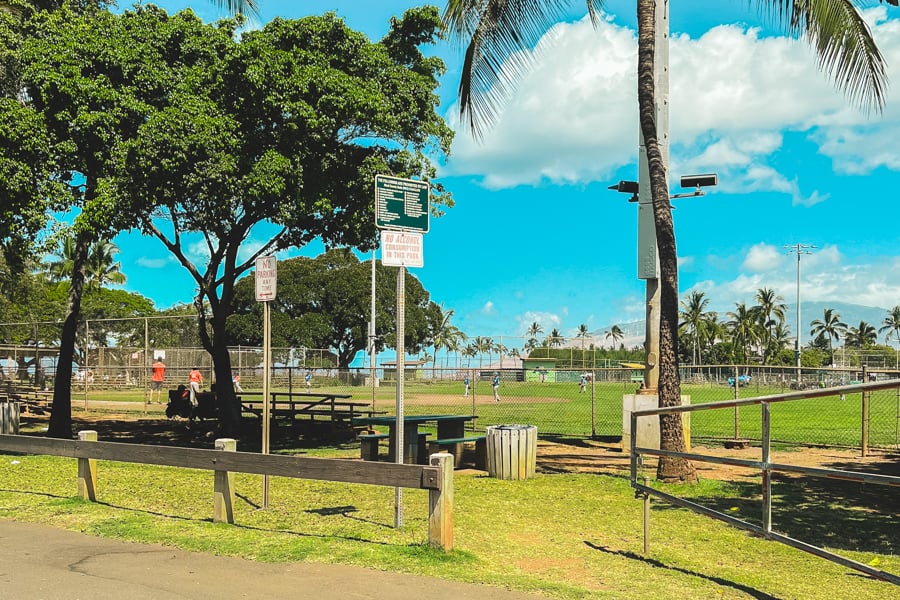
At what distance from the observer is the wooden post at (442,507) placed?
6691 millimetres

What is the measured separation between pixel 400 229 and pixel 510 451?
5345mm

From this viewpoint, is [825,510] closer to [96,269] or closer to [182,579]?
[182,579]

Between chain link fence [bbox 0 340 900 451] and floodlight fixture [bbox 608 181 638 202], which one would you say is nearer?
floodlight fixture [bbox 608 181 638 202]

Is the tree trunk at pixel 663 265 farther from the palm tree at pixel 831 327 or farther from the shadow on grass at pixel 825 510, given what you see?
the palm tree at pixel 831 327

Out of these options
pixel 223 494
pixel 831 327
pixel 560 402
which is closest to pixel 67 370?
pixel 223 494

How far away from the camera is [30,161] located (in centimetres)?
1431

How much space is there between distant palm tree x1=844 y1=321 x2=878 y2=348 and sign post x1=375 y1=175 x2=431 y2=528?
6034 inches

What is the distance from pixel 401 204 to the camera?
8070mm

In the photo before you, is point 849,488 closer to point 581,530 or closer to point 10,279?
point 581,530

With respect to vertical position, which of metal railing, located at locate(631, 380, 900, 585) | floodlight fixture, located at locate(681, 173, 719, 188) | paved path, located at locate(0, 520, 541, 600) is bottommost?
paved path, located at locate(0, 520, 541, 600)

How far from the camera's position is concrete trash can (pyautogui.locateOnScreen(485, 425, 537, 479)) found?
12289 millimetres

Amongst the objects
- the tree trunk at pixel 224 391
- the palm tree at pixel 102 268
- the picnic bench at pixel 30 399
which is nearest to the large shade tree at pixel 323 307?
the palm tree at pixel 102 268

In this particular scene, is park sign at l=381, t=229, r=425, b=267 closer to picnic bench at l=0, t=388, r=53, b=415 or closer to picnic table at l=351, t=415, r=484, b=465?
picnic table at l=351, t=415, r=484, b=465

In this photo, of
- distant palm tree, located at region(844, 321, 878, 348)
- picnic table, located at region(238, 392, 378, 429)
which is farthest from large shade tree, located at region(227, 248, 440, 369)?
distant palm tree, located at region(844, 321, 878, 348)
